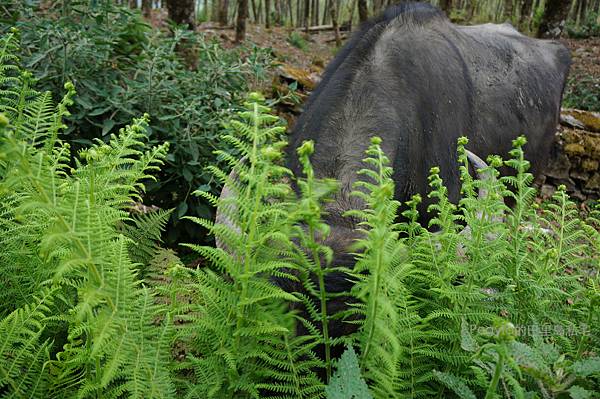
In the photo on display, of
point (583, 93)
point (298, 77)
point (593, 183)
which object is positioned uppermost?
point (298, 77)

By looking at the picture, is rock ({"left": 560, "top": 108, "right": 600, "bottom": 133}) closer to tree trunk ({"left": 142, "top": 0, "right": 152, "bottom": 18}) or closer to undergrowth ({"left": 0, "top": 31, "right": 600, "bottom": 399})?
undergrowth ({"left": 0, "top": 31, "right": 600, "bottom": 399})

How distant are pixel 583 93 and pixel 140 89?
11.5m

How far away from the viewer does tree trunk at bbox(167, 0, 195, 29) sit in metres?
5.99

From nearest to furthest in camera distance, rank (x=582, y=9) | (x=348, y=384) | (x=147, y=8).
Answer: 1. (x=348, y=384)
2. (x=147, y=8)
3. (x=582, y=9)

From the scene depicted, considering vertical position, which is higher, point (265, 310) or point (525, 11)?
point (525, 11)

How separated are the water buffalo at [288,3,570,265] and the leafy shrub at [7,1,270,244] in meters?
1.01

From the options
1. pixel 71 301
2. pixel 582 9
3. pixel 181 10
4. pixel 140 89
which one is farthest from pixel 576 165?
pixel 582 9

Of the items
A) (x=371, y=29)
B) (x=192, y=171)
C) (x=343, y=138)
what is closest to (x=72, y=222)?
(x=343, y=138)

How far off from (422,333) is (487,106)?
4.14 meters

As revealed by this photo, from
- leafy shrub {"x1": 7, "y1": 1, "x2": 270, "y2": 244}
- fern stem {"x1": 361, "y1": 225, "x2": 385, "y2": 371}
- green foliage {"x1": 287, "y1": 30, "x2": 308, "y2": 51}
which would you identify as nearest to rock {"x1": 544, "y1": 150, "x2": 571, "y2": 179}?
leafy shrub {"x1": 7, "y1": 1, "x2": 270, "y2": 244}

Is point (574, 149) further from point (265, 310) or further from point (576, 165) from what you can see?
point (265, 310)

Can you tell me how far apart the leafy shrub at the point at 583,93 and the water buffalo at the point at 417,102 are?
6.26 m

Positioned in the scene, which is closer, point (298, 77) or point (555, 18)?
point (298, 77)

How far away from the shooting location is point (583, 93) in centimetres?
1210
